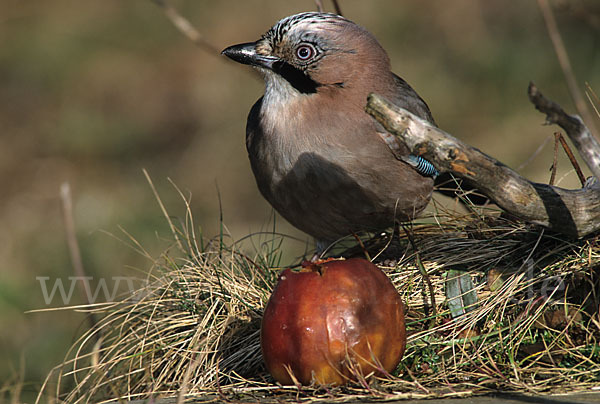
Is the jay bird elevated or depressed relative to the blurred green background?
elevated

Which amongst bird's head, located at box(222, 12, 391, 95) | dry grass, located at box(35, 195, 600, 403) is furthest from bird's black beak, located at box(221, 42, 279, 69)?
dry grass, located at box(35, 195, 600, 403)

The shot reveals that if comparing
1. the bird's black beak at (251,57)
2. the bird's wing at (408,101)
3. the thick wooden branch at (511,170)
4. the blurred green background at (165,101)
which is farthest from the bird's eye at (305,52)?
the blurred green background at (165,101)

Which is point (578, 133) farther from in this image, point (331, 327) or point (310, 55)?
point (310, 55)

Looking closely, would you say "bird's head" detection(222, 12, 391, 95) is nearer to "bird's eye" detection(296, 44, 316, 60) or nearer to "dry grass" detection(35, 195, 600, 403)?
"bird's eye" detection(296, 44, 316, 60)

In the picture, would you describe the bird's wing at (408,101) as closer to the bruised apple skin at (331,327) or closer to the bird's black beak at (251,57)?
the bird's black beak at (251,57)

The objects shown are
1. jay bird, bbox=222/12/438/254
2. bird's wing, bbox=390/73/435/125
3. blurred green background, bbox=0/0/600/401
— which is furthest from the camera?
blurred green background, bbox=0/0/600/401

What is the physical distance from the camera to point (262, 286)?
3338mm

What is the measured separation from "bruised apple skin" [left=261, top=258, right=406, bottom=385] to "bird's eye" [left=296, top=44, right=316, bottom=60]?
47.1 inches

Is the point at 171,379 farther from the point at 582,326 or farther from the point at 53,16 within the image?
the point at 53,16

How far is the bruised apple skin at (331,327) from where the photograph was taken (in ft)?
8.13

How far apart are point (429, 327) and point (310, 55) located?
4.38 feet

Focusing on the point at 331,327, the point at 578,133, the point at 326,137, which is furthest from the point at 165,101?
the point at 578,133

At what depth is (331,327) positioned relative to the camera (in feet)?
8.13

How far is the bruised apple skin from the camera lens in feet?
8.13
